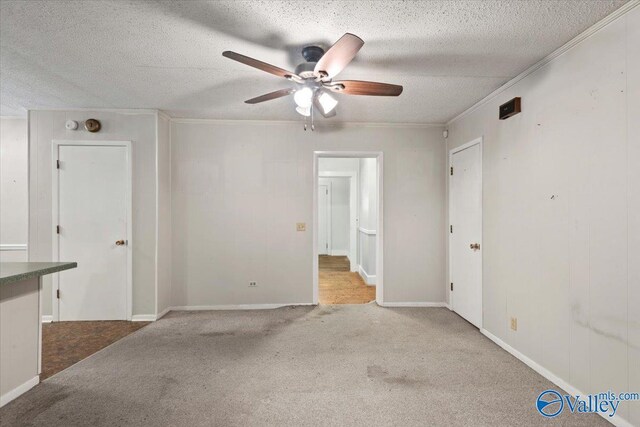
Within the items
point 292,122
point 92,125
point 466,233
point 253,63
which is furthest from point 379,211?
point 92,125

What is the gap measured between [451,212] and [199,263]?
3.33 m

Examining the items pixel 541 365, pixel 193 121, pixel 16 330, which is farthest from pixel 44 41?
pixel 541 365

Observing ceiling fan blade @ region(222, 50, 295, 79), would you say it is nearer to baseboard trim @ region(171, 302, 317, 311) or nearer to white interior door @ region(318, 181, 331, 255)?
baseboard trim @ region(171, 302, 317, 311)

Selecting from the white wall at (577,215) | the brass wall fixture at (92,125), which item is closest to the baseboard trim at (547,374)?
the white wall at (577,215)

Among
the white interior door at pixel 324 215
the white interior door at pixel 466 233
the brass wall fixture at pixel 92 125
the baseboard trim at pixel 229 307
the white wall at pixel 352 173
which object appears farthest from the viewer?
the white interior door at pixel 324 215

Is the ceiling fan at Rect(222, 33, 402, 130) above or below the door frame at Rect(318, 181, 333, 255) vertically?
above

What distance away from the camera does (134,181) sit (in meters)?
3.34

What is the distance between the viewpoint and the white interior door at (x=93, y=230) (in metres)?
3.28

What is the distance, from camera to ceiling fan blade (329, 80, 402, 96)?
2.01m

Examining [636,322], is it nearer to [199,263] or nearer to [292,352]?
[292,352]

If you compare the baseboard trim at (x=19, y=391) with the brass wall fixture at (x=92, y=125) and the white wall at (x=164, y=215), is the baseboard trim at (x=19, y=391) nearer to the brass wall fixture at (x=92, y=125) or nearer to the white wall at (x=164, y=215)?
the white wall at (x=164, y=215)

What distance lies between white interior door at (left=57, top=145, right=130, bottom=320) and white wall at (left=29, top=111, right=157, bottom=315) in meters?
0.12

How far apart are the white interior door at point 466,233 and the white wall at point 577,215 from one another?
34 centimetres

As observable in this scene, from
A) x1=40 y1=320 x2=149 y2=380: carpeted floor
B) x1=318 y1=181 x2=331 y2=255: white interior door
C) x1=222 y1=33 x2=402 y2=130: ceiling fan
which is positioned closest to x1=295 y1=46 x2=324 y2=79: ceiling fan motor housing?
x1=222 y1=33 x2=402 y2=130: ceiling fan
